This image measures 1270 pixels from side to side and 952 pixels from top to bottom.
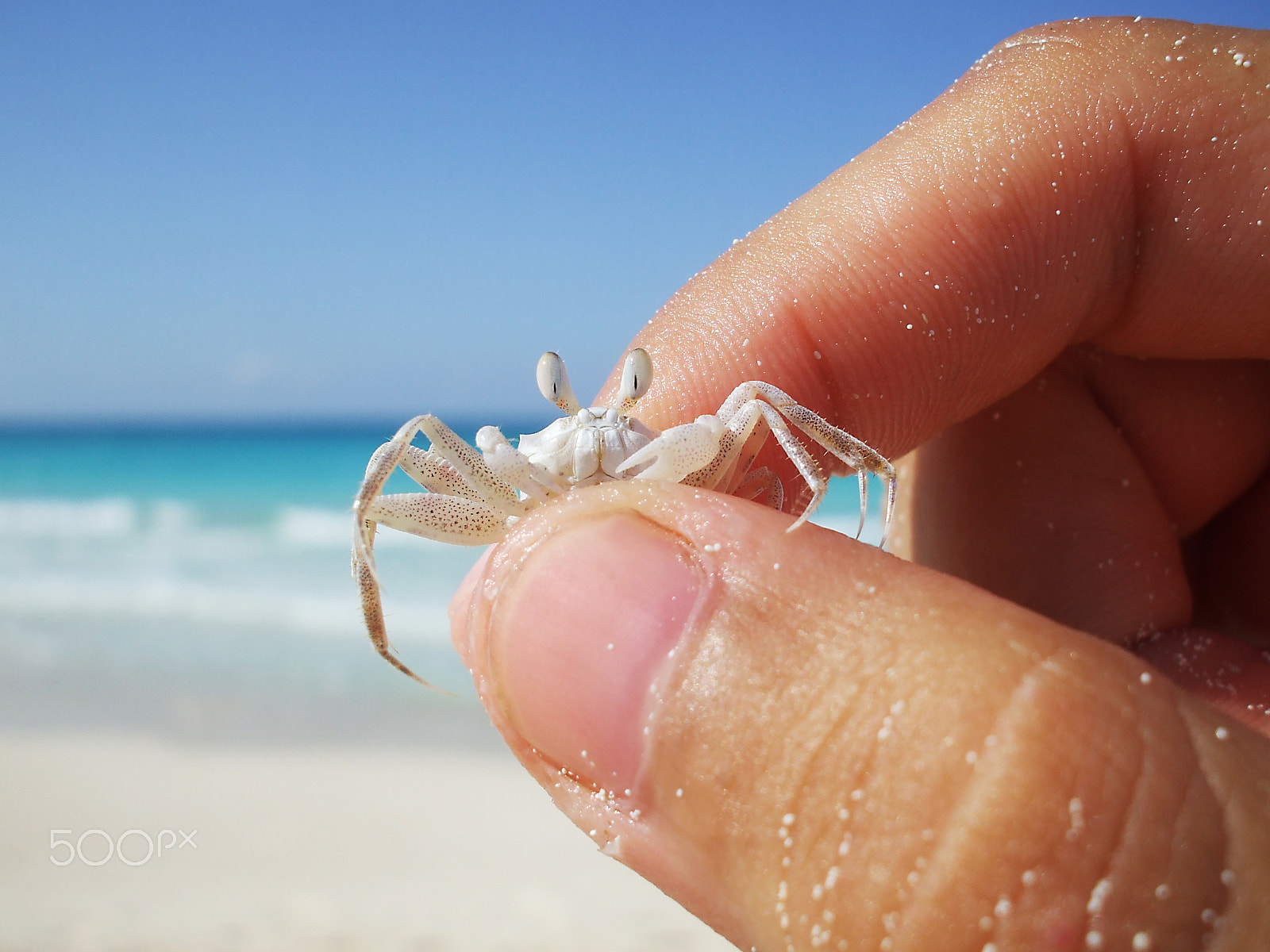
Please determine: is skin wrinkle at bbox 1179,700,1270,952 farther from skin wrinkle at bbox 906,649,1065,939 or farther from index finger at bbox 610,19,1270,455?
index finger at bbox 610,19,1270,455

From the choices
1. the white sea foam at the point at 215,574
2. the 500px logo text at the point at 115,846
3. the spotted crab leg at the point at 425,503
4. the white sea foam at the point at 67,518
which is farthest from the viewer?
the white sea foam at the point at 67,518

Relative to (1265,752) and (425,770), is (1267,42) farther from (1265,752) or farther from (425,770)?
(425,770)

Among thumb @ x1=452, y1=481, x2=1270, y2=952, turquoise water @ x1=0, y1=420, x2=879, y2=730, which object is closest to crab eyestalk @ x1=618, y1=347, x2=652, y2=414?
thumb @ x1=452, y1=481, x2=1270, y2=952

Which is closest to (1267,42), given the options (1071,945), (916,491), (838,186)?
(838,186)

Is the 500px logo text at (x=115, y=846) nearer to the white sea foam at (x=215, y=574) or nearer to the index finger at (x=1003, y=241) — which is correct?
the white sea foam at (x=215, y=574)

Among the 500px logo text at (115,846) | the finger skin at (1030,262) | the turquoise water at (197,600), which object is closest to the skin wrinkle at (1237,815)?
the finger skin at (1030,262)

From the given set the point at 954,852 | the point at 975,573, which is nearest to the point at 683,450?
the point at 954,852
